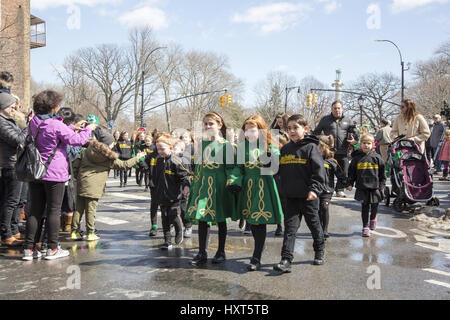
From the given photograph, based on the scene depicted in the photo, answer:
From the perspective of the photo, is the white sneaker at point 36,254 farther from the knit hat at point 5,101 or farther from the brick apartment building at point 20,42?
the brick apartment building at point 20,42

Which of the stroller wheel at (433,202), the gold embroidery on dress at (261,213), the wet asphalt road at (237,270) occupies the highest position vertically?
the gold embroidery on dress at (261,213)

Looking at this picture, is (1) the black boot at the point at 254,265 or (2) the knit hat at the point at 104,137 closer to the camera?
(1) the black boot at the point at 254,265

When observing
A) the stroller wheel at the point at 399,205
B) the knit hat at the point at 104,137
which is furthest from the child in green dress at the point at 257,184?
the stroller wheel at the point at 399,205

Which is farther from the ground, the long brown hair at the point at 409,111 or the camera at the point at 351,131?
the long brown hair at the point at 409,111

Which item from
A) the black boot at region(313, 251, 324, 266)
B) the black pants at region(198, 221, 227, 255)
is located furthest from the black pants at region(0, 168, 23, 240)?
the black boot at region(313, 251, 324, 266)

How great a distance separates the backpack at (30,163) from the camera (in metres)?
5.17

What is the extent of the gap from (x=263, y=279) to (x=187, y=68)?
59.3 metres

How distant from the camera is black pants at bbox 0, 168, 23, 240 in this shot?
598 cm

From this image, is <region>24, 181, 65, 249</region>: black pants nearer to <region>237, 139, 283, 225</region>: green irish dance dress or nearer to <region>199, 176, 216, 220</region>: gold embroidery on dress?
<region>199, 176, 216, 220</region>: gold embroidery on dress

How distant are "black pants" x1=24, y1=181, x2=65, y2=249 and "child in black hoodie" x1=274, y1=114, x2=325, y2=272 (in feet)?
9.45

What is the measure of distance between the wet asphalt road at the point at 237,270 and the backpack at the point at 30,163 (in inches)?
42.6
